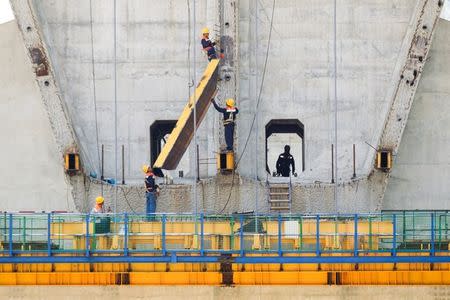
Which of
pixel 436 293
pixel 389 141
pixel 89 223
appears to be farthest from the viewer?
pixel 389 141

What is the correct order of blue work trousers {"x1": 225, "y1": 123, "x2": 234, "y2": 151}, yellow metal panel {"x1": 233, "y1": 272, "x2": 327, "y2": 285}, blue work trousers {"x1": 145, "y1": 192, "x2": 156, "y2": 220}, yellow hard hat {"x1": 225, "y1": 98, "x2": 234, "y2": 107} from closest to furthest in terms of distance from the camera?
yellow metal panel {"x1": 233, "y1": 272, "x2": 327, "y2": 285} < blue work trousers {"x1": 145, "y1": 192, "x2": 156, "y2": 220} < yellow hard hat {"x1": 225, "y1": 98, "x2": 234, "y2": 107} < blue work trousers {"x1": 225, "y1": 123, "x2": 234, "y2": 151}

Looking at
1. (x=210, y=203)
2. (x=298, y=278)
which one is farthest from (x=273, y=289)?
(x=210, y=203)

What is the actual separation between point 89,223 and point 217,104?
→ 37.0 ft

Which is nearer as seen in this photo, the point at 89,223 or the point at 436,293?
the point at 436,293

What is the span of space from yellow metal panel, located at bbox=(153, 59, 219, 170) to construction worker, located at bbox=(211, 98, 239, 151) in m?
0.33

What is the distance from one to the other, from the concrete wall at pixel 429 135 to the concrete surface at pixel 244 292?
1418cm

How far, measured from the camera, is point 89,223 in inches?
1250

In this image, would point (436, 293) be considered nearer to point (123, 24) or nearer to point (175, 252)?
point (175, 252)

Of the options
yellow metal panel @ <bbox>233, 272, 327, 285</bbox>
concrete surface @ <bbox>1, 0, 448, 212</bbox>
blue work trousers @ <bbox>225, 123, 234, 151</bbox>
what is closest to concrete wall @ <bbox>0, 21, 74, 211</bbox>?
concrete surface @ <bbox>1, 0, 448, 212</bbox>

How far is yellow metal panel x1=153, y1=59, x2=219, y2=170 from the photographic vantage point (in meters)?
41.2

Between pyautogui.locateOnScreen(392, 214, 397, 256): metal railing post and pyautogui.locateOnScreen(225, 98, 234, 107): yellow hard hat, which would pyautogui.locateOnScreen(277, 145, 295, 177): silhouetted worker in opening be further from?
pyautogui.locateOnScreen(392, 214, 397, 256): metal railing post

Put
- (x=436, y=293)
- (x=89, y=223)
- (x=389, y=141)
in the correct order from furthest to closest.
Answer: (x=389, y=141)
(x=89, y=223)
(x=436, y=293)

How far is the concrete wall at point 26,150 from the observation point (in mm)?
44219

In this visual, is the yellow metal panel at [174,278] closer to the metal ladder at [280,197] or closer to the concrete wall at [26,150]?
the metal ladder at [280,197]
